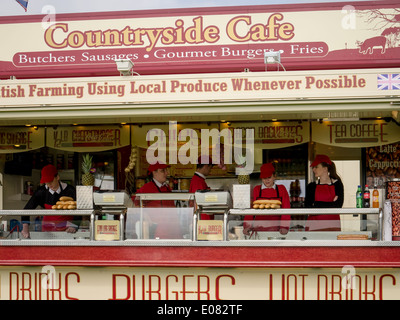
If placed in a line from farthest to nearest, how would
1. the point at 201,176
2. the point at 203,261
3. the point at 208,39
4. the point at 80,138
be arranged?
the point at 80,138 → the point at 208,39 → the point at 201,176 → the point at 203,261

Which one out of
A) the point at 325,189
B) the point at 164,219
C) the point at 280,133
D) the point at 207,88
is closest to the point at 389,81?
the point at 325,189

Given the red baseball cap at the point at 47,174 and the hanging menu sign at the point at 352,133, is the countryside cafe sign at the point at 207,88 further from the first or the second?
the hanging menu sign at the point at 352,133

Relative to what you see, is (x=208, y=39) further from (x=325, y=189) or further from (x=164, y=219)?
(x=164, y=219)

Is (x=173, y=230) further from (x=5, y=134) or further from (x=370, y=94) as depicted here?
(x=5, y=134)

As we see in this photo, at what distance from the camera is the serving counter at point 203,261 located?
5.86 metres

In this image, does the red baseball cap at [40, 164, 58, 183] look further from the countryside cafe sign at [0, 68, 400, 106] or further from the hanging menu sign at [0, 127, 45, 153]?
the hanging menu sign at [0, 127, 45, 153]

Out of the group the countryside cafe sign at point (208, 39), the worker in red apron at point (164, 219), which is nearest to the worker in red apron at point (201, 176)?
the worker in red apron at point (164, 219)

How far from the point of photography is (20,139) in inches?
371

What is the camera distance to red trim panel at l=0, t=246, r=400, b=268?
582 cm

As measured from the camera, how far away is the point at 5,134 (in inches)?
371

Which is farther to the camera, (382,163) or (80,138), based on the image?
(80,138)

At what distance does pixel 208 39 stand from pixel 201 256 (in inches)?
175

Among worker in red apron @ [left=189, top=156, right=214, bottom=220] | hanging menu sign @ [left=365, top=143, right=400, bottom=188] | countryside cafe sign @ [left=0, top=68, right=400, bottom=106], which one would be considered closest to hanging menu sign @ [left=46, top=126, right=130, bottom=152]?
worker in red apron @ [left=189, top=156, right=214, bottom=220]

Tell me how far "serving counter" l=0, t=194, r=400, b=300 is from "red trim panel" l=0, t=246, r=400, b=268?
11mm
